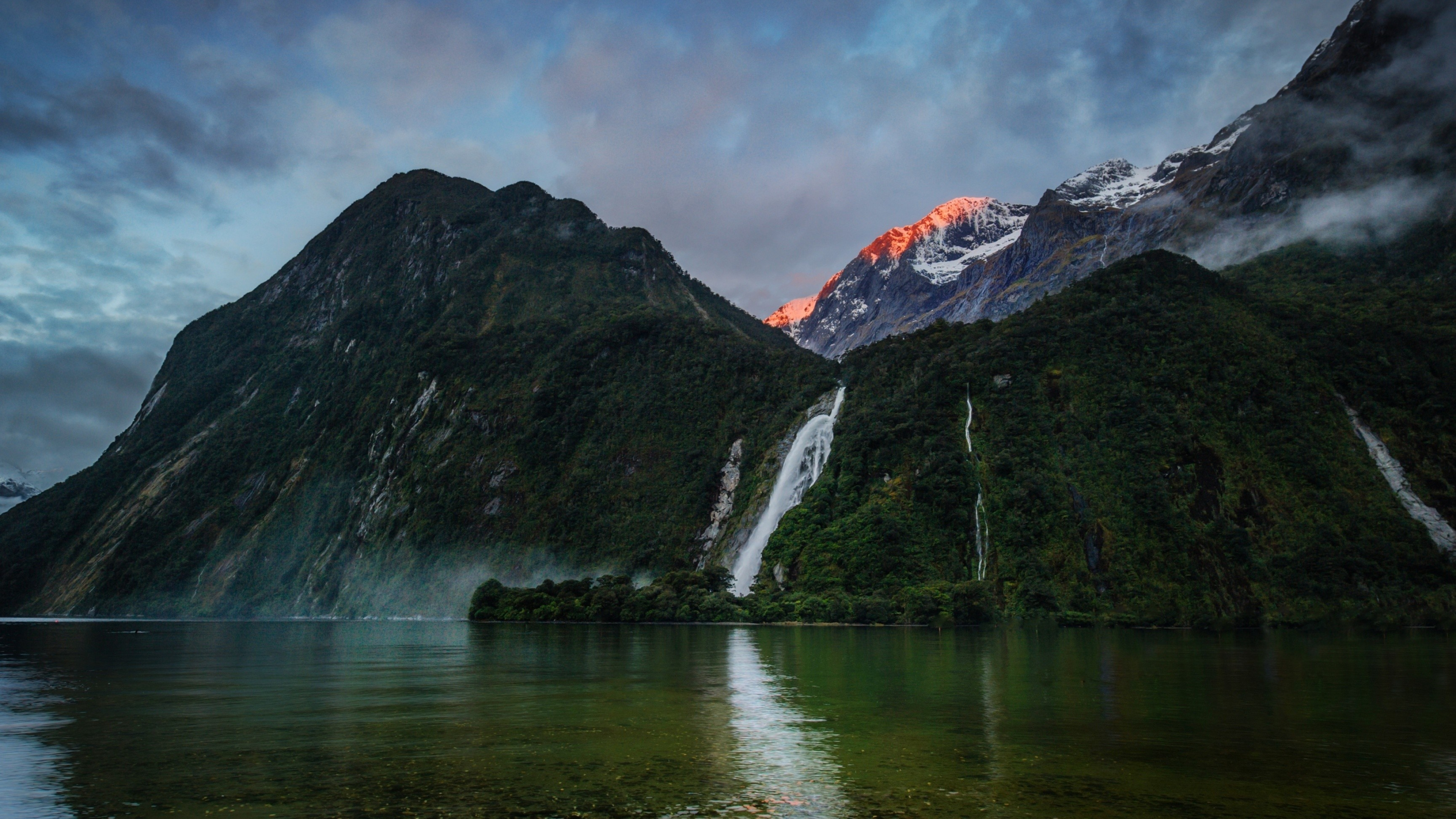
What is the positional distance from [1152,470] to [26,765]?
9210 cm

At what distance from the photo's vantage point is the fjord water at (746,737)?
51.7ft

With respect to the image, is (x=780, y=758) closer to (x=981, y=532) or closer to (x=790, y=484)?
(x=981, y=532)

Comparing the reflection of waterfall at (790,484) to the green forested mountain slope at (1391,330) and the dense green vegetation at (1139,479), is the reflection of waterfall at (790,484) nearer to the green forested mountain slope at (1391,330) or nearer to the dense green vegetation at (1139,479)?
the dense green vegetation at (1139,479)

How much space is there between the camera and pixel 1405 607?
79.3 meters

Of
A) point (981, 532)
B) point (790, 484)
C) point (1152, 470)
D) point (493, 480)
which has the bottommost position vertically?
point (981, 532)

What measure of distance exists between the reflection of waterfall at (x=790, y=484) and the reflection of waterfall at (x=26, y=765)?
7698cm

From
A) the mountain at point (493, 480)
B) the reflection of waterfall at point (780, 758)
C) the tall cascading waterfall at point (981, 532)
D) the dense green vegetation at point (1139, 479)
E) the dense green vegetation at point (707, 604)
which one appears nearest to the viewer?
the reflection of waterfall at point (780, 758)

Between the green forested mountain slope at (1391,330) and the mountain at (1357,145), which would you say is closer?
the green forested mountain slope at (1391,330)

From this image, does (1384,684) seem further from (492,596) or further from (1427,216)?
(1427,216)

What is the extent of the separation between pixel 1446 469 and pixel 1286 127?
405ft

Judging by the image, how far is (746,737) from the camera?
22312 millimetres

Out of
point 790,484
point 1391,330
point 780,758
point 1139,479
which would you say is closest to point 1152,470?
point 1139,479

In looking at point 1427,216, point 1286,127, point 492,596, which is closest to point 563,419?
point 492,596

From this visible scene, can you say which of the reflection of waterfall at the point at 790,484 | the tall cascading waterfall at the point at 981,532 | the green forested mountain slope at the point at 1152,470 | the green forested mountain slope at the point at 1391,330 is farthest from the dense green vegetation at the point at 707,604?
the green forested mountain slope at the point at 1391,330
